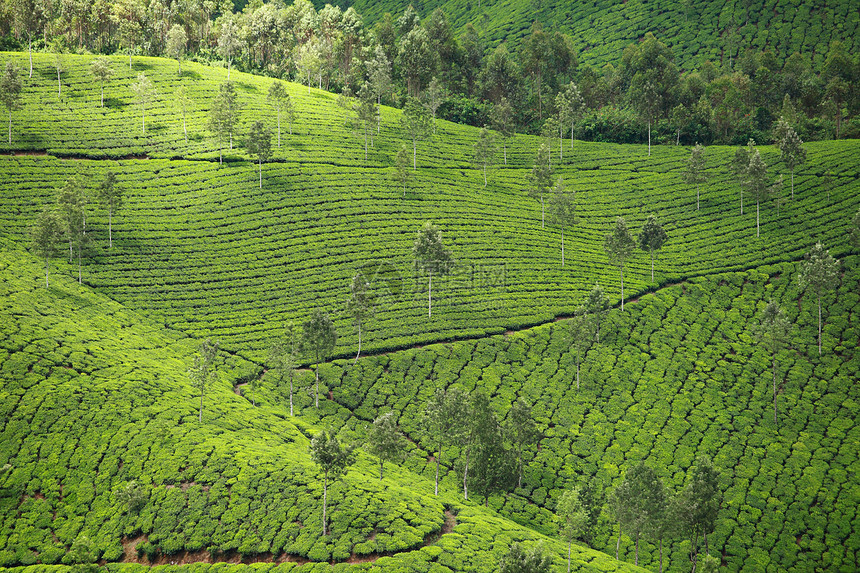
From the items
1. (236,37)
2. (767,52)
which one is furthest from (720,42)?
(236,37)

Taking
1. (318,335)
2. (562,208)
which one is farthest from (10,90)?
(562,208)

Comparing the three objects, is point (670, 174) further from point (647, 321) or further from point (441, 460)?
point (441, 460)

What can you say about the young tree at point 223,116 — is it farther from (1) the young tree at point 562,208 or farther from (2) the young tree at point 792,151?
(2) the young tree at point 792,151

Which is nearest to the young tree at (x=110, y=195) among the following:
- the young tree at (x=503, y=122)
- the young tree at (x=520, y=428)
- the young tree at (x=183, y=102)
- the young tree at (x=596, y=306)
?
the young tree at (x=183, y=102)

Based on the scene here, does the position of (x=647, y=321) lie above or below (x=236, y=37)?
below

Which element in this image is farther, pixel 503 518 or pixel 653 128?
pixel 653 128

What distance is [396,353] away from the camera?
9062cm

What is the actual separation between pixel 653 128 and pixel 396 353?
9273 cm

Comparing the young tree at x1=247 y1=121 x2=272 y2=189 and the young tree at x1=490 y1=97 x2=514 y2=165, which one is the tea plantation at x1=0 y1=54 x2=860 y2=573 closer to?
the young tree at x1=490 y1=97 x2=514 y2=165

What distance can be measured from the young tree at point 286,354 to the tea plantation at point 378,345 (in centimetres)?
194

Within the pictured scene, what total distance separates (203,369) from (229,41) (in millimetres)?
112692

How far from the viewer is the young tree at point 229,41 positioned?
16500 cm

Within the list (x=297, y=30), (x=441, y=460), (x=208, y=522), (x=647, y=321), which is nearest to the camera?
(x=208, y=522)

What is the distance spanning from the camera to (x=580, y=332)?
89.5m
